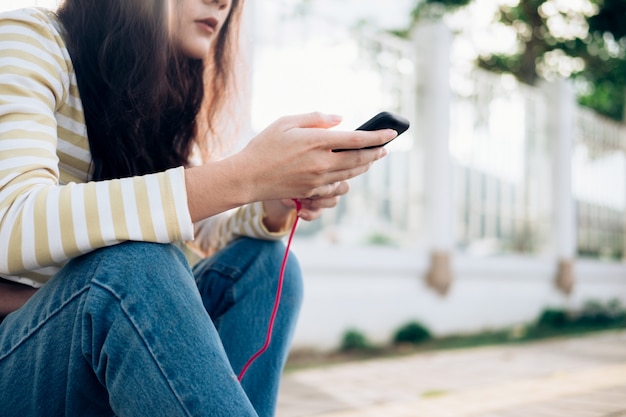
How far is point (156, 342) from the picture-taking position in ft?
2.78

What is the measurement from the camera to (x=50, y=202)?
33.8 inches

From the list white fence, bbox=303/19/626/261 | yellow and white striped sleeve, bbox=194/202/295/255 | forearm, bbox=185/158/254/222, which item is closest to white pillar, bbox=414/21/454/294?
white fence, bbox=303/19/626/261

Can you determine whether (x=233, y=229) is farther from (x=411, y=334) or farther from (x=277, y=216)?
(x=411, y=334)

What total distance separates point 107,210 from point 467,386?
6.87ft

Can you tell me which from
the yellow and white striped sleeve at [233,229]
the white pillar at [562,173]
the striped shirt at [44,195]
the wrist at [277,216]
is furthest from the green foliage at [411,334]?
the striped shirt at [44,195]

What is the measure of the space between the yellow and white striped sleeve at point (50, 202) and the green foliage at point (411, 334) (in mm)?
3411

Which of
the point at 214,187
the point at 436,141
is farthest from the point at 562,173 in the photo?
the point at 214,187

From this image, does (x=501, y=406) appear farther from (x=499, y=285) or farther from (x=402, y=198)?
(x=499, y=285)

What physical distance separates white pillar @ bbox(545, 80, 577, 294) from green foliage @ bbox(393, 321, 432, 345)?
268 cm

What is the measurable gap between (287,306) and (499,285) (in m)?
4.35

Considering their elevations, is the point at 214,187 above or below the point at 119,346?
above

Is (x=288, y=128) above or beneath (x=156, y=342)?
above

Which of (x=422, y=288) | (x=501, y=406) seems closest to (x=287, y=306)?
(x=501, y=406)

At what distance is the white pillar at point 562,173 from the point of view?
6.44 meters
